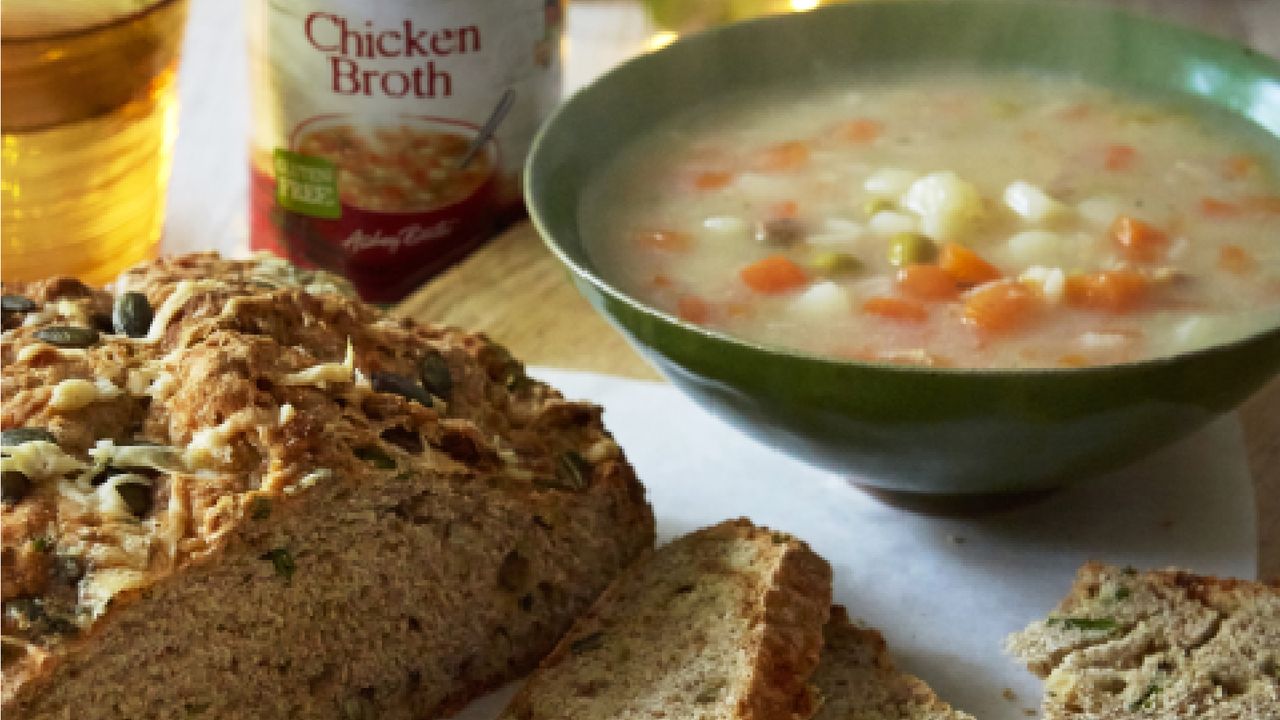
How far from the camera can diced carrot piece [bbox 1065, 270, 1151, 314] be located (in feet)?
8.77

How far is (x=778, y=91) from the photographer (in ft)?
11.2

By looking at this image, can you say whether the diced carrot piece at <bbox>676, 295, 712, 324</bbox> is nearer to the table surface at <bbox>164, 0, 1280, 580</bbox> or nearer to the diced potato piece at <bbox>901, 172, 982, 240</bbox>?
the diced potato piece at <bbox>901, 172, 982, 240</bbox>

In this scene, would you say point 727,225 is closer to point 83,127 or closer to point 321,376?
point 321,376

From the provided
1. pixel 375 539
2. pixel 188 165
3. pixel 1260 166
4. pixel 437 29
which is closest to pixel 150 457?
pixel 375 539

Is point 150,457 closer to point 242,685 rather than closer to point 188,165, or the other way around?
point 242,685

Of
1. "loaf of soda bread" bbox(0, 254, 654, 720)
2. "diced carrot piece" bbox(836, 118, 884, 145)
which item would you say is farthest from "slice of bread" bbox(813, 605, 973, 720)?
"diced carrot piece" bbox(836, 118, 884, 145)

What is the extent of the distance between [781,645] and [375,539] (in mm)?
618

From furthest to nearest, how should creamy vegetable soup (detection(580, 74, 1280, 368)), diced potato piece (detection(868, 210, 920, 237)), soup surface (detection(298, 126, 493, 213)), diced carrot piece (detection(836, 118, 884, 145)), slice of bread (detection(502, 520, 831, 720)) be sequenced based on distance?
soup surface (detection(298, 126, 493, 213)) → diced carrot piece (detection(836, 118, 884, 145)) → diced potato piece (detection(868, 210, 920, 237)) → creamy vegetable soup (detection(580, 74, 1280, 368)) → slice of bread (detection(502, 520, 831, 720))

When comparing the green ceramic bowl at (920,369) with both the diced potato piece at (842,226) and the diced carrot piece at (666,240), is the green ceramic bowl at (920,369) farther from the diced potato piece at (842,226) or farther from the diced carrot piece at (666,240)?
the diced potato piece at (842,226)

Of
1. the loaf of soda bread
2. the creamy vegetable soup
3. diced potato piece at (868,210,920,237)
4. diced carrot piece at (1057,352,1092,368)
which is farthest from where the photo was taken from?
diced potato piece at (868,210,920,237)

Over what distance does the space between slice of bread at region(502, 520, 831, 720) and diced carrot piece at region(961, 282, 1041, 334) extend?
0.47 meters

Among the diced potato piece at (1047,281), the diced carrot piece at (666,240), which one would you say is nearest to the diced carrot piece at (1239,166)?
the diced potato piece at (1047,281)

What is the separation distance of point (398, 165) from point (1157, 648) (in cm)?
191

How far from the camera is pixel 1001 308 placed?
2.63 metres
